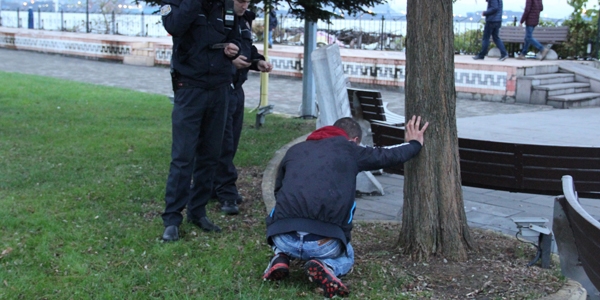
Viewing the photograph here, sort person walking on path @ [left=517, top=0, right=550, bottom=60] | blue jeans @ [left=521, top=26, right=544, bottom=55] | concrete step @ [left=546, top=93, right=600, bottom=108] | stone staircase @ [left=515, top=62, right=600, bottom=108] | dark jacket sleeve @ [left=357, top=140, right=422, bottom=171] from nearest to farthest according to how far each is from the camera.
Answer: dark jacket sleeve @ [left=357, top=140, right=422, bottom=171]
concrete step @ [left=546, top=93, right=600, bottom=108]
stone staircase @ [left=515, top=62, right=600, bottom=108]
person walking on path @ [left=517, top=0, right=550, bottom=60]
blue jeans @ [left=521, top=26, right=544, bottom=55]

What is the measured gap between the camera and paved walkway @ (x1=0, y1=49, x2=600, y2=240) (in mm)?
6492

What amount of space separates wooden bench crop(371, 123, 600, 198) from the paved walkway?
0.50 meters

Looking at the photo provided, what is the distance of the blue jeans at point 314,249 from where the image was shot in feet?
12.9

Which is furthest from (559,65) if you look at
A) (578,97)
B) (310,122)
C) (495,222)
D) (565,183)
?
(565,183)

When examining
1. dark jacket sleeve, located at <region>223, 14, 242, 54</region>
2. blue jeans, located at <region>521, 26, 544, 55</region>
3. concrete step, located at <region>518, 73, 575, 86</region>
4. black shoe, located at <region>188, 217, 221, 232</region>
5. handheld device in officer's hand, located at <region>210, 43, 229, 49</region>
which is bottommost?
black shoe, located at <region>188, 217, 221, 232</region>

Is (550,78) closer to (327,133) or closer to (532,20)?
(532,20)

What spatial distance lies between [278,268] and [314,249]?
23 centimetres

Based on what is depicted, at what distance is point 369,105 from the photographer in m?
8.12

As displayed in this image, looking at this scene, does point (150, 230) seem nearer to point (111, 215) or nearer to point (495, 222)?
point (111, 215)

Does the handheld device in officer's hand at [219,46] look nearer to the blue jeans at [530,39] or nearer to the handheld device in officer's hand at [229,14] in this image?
the handheld device in officer's hand at [229,14]

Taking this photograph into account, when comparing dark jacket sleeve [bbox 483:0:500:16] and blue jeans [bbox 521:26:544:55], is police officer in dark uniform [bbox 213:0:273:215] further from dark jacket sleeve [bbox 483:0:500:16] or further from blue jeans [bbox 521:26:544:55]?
blue jeans [bbox 521:26:544:55]

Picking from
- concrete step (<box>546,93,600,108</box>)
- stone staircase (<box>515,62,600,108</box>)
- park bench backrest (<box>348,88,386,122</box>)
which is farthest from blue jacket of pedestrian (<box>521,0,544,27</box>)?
park bench backrest (<box>348,88,386,122</box>)

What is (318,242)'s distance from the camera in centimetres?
392

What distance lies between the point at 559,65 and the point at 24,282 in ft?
44.6
